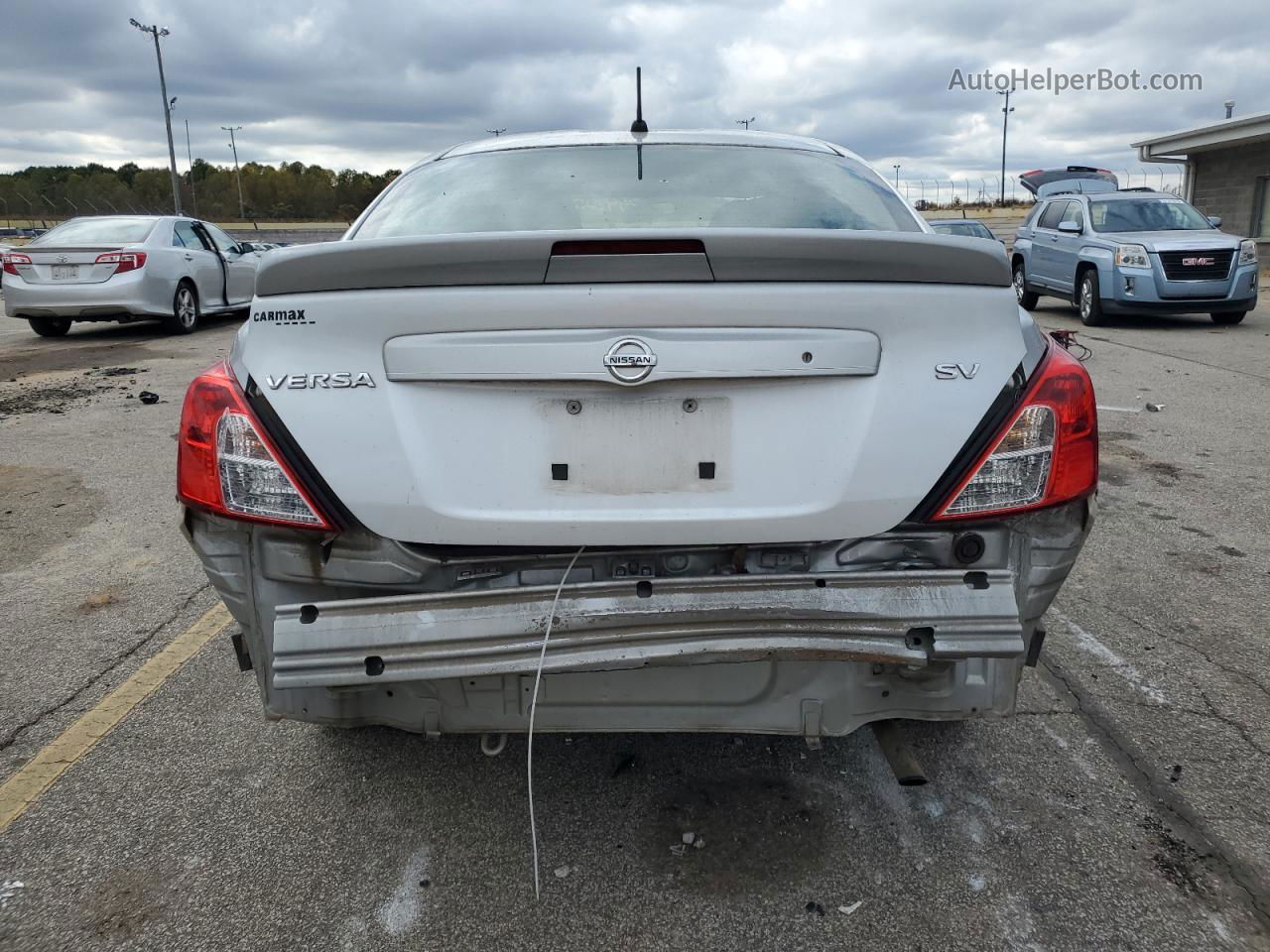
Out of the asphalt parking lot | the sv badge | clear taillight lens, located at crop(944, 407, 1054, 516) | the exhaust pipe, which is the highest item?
the sv badge

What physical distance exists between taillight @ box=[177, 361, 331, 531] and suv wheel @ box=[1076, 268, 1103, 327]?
13744 millimetres

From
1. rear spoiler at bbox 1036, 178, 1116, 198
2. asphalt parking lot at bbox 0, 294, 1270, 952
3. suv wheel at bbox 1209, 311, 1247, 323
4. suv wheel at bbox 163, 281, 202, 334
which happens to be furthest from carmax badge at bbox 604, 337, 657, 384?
rear spoiler at bbox 1036, 178, 1116, 198

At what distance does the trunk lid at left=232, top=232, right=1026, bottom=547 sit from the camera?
6.91 ft

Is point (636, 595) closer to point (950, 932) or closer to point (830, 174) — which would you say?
point (950, 932)

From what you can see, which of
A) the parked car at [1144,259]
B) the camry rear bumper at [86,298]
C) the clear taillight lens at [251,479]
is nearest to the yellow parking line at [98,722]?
the clear taillight lens at [251,479]

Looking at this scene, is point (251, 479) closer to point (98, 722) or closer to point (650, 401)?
point (650, 401)

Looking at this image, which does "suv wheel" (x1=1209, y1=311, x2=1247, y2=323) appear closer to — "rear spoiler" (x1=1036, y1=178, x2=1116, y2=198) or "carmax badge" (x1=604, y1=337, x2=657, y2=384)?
"rear spoiler" (x1=1036, y1=178, x2=1116, y2=198)

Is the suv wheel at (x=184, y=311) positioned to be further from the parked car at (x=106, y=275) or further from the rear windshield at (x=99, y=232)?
the rear windshield at (x=99, y=232)

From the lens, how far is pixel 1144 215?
14.2 metres

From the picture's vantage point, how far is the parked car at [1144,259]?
1311cm

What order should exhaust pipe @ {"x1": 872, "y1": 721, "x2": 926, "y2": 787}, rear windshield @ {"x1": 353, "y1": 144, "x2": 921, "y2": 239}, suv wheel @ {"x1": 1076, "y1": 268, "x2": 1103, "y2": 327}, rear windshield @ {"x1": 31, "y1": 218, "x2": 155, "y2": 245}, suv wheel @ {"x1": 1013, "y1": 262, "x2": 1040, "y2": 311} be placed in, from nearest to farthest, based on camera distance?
exhaust pipe @ {"x1": 872, "y1": 721, "x2": 926, "y2": 787}, rear windshield @ {"x1": 353, "y1": 144, "x2": 921, "y2": 239}, rear windshield @ {"x1": 31, "y1": 218, "x2": 155, "y2": 245}, suv wheel @ {"x1": 1076, "y1": 268, "x2": 1103, "y2": 327}, suv wheel @ {"x1": 1013, "y1": 262, "x2": 1040, "y2": 311}

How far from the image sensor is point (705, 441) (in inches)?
84.4

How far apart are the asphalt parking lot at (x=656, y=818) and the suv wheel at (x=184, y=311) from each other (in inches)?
395

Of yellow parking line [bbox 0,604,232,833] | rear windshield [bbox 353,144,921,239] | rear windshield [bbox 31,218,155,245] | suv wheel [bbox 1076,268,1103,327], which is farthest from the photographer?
suv wheel [bbox 1076,268,1103,327]
